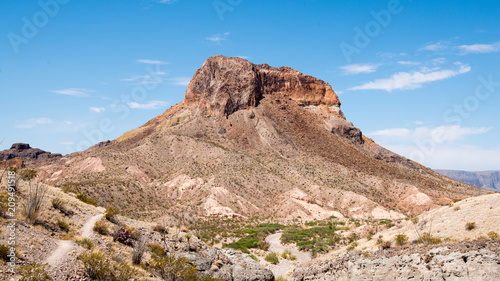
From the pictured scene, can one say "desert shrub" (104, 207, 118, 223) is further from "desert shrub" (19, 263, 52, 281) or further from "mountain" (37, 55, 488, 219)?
"mountain" (37, 55, 488, 219)

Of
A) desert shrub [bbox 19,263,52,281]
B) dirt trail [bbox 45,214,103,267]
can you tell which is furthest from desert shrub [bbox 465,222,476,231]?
dirt trail [bbox 45,214,103,267]

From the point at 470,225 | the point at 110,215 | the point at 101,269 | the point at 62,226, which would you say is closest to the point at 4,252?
the point at 101,269

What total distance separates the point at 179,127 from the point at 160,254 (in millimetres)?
82351

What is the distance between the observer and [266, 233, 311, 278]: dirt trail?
86.6 ft

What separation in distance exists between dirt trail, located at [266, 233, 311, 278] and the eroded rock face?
60608 millimetres

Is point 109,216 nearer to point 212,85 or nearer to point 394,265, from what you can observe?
point 394,265

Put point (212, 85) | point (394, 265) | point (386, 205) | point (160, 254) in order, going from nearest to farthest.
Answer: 1. point (394, 265)
2. point (160, 254)
3. point (386, 205)
4. point (212, 85)

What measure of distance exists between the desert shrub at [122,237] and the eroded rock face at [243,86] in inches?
3199

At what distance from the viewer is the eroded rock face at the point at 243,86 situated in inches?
3996

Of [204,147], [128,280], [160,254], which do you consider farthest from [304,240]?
[204,147]

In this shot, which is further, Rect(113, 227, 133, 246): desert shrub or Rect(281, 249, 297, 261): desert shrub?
Rect(281, 249, 297, 261): desert shrub

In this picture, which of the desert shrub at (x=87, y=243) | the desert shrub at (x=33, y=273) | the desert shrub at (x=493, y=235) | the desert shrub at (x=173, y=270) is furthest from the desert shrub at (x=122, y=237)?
the desert shrub at (x=493, y=235)

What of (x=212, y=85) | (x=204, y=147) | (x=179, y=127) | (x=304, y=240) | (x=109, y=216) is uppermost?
(x=212, y=85)

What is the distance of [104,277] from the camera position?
1281 centimetres
